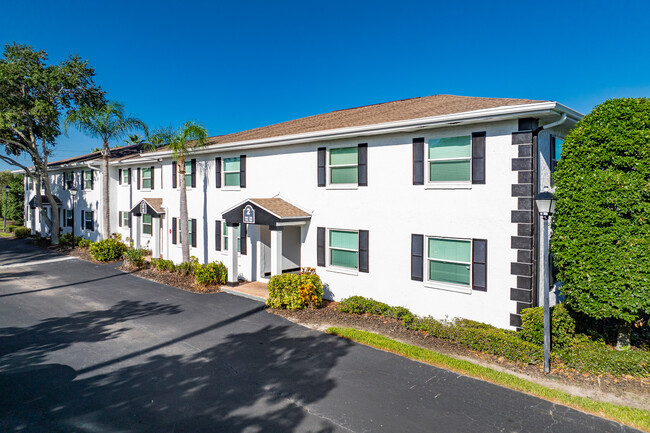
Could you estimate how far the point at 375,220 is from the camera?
12.4 metres

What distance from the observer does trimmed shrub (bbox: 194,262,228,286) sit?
51.5 feet

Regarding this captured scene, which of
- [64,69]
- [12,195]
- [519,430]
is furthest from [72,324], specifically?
[12,195]

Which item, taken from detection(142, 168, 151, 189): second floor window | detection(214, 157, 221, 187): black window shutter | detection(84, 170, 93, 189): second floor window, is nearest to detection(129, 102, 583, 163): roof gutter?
detection(214, 157, 221, 187): black window shutter

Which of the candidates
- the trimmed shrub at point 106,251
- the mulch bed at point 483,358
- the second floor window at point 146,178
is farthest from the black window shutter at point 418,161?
the trimmed shrub at point 106,251

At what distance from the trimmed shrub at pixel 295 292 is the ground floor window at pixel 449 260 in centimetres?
380

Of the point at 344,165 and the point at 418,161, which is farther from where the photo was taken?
the point at 344,165

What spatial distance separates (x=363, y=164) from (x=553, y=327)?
7.07m

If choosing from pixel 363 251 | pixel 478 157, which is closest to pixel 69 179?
pixel 363 251

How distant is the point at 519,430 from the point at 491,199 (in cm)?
579

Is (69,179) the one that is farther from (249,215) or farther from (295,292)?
(295,292)

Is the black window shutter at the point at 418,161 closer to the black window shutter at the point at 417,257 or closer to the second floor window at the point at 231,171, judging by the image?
the black window shutter at the point at 417,257

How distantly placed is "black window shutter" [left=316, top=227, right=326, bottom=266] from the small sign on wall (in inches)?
100

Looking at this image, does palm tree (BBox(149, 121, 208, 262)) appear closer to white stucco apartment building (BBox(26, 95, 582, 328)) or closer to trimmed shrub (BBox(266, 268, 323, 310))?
white stucco apartment building (BBox(26, 95, 582, 328))

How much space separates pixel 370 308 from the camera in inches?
466
